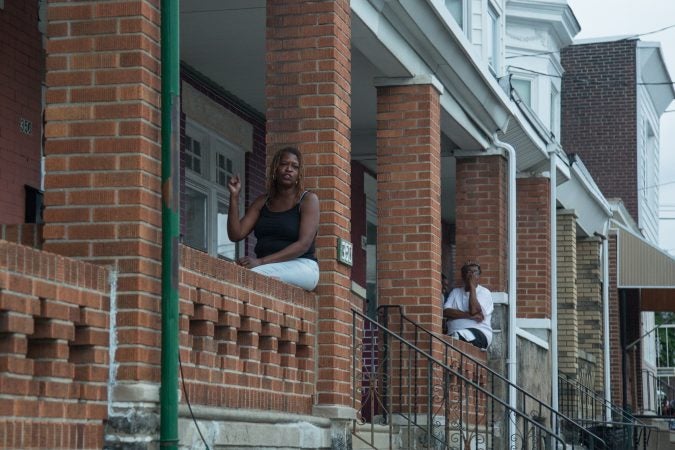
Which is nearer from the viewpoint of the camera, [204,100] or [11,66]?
[11,66]

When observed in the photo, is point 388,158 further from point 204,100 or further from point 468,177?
point 468,177

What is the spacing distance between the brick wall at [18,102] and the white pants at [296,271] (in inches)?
84.5

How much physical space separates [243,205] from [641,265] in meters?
11.5

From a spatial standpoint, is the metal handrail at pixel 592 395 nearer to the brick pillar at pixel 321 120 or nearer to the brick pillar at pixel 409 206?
the brick pillar at pixel 409 206

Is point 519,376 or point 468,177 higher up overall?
point 468,177

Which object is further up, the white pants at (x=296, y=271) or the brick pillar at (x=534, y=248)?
the brick pillar at (x=534, y=248)

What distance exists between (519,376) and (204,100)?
501cm

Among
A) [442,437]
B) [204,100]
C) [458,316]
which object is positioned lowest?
[442,437]

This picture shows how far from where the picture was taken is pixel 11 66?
9766 millimetres

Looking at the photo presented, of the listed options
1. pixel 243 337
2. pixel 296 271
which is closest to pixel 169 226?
pixel 243 337

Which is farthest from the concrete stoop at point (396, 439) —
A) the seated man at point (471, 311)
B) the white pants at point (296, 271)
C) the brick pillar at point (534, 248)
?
the brick pillar at point (534, 248)

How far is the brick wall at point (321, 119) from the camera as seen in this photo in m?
8.95

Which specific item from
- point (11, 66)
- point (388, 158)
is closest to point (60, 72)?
point (11, 66)

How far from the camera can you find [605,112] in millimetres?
31781
